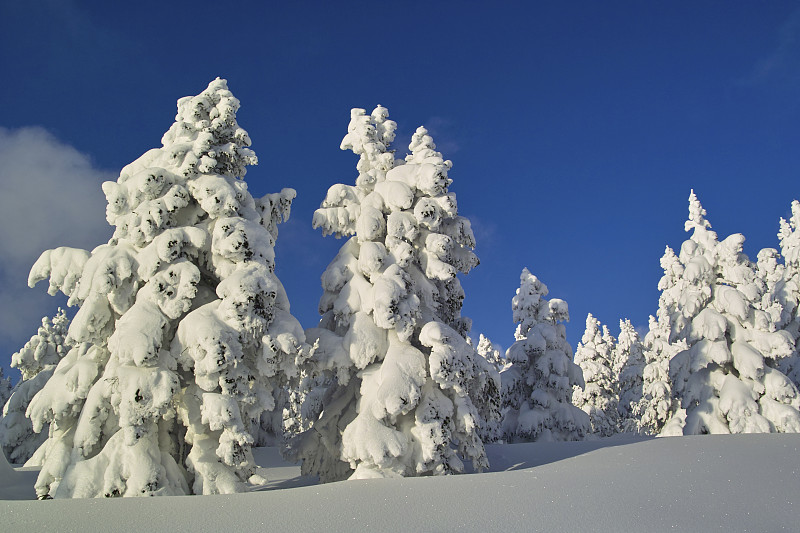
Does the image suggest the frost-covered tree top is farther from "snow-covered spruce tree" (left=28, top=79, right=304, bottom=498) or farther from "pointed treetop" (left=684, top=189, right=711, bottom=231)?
"pointed treetop" (left=684, top=189, right=711, bottom=231)

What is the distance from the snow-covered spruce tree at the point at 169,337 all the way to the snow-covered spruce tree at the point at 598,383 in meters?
28.3

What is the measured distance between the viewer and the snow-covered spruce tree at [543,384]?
25.2 metres

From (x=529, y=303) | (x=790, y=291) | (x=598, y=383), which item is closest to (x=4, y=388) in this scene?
(x=529, y=303)

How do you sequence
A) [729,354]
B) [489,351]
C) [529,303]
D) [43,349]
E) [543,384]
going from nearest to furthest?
[729,354]
[543,384]
[529,303]
[43,349]
[489,351]

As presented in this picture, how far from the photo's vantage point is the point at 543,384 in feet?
84.9

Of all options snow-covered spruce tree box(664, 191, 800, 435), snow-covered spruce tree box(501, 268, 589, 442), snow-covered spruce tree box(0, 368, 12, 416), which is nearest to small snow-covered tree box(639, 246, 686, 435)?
snow-covered spruce tree box(664, 191, 800, 435)

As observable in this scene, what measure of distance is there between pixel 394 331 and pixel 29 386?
858 inches

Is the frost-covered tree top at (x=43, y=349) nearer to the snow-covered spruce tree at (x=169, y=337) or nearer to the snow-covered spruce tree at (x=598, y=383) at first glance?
the snow-covered spruce tree at (x=169, y=337)

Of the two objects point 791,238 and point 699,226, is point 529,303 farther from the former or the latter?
point 791,238

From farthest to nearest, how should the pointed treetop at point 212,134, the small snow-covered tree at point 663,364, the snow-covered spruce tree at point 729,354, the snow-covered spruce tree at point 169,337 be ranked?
the small snow-covered tree at point 663,364 → the snow-covered spruce tree at point 729,354 → the pointed treetop at point 212,134 → the snow-covered spruce tree at point 169,337

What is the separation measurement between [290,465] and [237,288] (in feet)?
39.1

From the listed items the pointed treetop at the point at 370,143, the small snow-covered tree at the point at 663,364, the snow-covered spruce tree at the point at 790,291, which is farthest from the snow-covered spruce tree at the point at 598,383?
the pointed treetop at the point at 370,143

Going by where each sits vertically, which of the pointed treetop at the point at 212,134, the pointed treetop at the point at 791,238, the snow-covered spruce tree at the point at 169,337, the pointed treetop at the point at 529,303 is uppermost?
the pointed treetop at the point at 791,238

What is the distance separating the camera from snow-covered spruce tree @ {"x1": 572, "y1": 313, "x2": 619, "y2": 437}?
3816 centimetres
